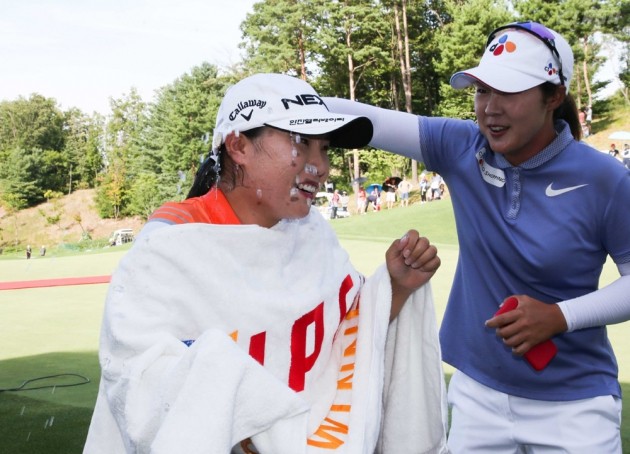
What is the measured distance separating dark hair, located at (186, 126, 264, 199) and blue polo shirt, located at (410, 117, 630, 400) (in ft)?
3.42

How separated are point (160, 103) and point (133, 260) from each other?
221 ft

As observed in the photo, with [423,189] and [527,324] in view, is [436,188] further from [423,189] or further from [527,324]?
[527,324]

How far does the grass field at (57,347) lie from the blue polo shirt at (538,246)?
6.60 feet

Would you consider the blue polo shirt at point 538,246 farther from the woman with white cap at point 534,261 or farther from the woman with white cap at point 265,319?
the woman with white cap at point 265,319

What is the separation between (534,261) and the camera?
8.50 feet

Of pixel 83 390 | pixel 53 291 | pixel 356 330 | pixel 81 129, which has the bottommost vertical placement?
pixel 81 129

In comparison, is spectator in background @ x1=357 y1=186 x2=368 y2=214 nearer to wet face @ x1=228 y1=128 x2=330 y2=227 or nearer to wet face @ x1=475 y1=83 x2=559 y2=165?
wet face @ x1=475 y1=83 x2=559 y2=165

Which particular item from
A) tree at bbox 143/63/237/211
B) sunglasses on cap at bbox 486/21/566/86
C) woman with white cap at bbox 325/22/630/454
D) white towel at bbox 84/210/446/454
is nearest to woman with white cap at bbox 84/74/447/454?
white towel at bbox 84/210/446/454

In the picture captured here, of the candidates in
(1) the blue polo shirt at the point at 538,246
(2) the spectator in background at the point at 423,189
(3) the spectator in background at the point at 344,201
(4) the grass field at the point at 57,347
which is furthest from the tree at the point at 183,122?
(1) the blue polo shirt at the point at 538,246

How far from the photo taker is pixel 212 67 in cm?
5806

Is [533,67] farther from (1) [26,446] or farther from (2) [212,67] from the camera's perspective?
(2) [212,67]

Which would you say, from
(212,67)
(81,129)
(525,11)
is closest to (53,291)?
(525,11)

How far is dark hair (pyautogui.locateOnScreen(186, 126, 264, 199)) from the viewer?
219cm

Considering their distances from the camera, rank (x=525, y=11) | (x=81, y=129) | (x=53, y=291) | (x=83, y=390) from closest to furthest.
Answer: (x=83, y=390) < (x=53, y=291) < (x=525, y=11) < (x=81, y=129)
